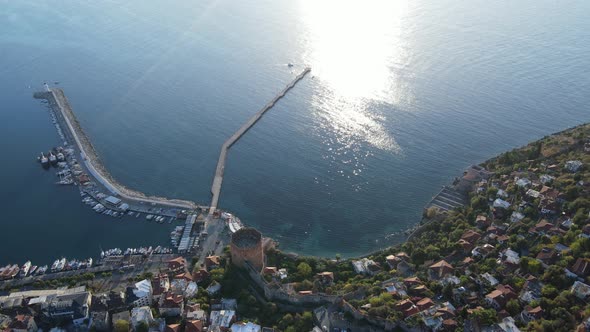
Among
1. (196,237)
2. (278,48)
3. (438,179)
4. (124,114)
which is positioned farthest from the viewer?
(278,48)

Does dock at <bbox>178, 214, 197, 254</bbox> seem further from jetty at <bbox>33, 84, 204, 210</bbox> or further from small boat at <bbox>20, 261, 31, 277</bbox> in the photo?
small boat at <bbox>20, 261, 31, 277</bbox>

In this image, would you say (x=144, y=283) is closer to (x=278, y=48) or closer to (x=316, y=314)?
(x=316, y=314)

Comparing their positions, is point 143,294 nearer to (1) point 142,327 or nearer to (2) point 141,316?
(2) point 141,316

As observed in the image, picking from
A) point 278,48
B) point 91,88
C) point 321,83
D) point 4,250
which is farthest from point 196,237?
point 278,48

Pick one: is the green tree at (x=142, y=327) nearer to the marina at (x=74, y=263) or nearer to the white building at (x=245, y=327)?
the white building at (x=245, y=327)

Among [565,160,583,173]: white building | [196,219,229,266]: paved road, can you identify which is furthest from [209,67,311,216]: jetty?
[565,160,583,173]: white building

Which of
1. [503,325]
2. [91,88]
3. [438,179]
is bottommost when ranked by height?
[503,325]

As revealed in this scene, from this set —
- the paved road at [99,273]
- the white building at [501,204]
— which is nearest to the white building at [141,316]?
the paved road at [99,273]
